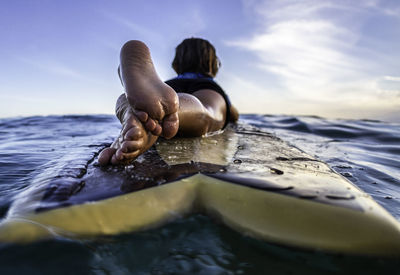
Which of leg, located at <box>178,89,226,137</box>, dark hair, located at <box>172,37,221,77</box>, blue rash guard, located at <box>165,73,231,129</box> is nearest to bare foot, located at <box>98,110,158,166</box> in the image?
leg, located at <box>178,89,226,137</box>

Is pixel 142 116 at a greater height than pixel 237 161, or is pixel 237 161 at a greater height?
pixel 142 116

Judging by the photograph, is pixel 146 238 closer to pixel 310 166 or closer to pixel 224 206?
pixel 224 206

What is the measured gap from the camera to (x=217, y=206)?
2.95 feet

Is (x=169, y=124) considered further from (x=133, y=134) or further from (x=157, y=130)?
(x=133, y=134)

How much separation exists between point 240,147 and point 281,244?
914 millimetres

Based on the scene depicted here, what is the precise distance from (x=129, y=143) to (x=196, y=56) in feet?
5.64

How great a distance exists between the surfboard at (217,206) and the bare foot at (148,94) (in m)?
0.22

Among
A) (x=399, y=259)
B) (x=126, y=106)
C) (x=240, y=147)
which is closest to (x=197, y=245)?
(x=399, y=259)

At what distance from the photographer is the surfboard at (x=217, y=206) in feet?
2.47

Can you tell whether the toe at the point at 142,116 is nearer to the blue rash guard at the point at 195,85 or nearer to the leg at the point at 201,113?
the leg at the point at 201,113

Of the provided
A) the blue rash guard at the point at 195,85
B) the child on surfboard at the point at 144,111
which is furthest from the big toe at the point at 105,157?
the blue rash guard at the point at 195,85

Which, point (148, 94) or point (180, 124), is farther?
point (180, 124)

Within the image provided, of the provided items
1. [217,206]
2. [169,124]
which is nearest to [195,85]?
[169,124]

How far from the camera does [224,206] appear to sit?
35.0 inches
